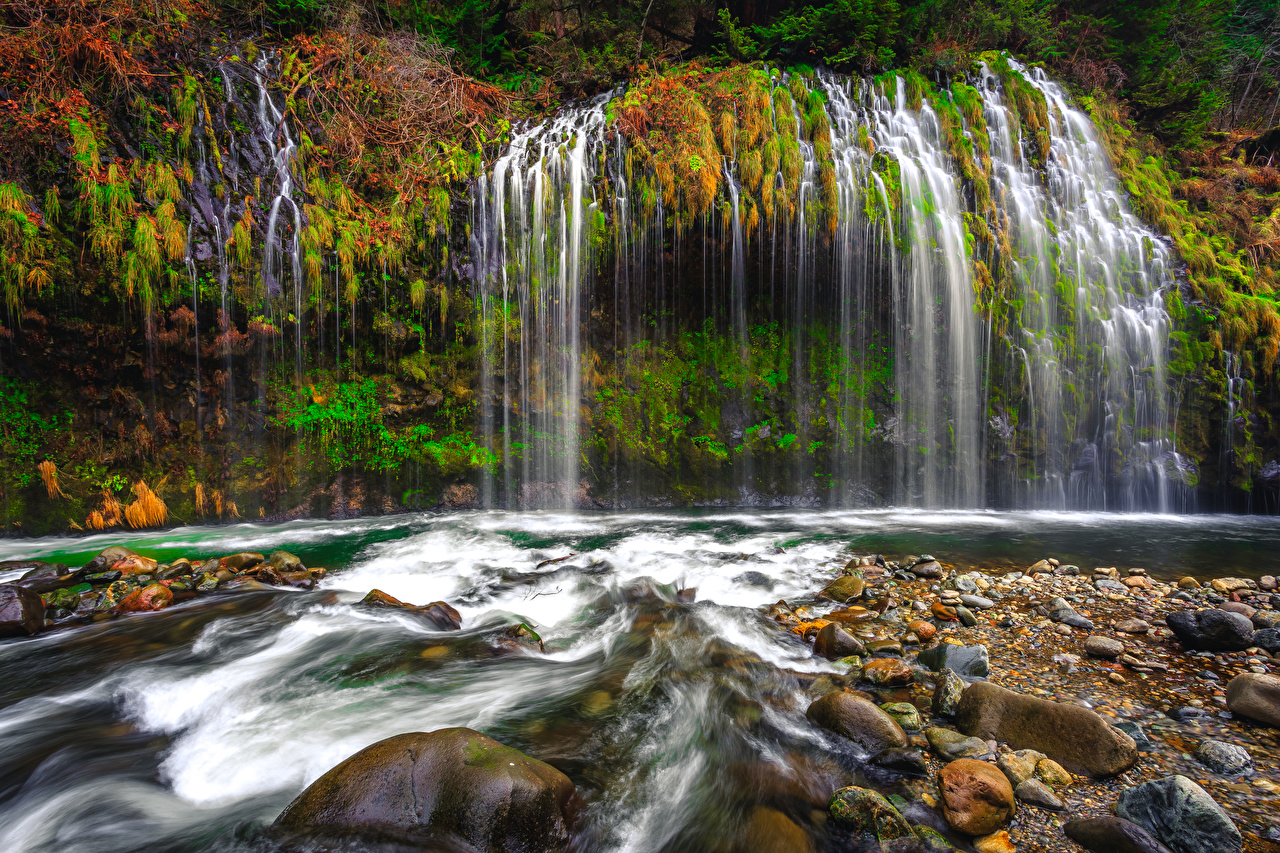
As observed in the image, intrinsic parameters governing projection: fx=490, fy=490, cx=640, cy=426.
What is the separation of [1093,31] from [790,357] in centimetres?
1049

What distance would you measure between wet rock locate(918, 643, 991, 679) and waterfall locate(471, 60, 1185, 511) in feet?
18.9

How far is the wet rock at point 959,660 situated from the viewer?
289 centimetres

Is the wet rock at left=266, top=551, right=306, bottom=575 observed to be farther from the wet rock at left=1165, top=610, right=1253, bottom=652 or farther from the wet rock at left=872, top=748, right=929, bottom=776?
the wet rock at left=1165, top=610, right=1253, bottom=652

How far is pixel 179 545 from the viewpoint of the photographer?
6.10 metres

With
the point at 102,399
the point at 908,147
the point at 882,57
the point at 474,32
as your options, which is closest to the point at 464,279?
the point at 102,399

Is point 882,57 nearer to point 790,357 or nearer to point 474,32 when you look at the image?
point 790,357

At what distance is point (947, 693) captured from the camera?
255 cm

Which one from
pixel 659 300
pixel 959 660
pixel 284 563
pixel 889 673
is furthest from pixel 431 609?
pixel 659 300

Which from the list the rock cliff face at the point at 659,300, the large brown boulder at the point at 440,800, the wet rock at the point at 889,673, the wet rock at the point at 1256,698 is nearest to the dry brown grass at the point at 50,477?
the rock cliff face at the point at 659,300

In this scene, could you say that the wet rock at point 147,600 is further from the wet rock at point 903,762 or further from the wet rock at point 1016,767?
the wet rock at point 1016,767

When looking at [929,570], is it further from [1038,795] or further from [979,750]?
[1038,795]

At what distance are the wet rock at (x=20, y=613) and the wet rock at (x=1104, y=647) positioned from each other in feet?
25.2

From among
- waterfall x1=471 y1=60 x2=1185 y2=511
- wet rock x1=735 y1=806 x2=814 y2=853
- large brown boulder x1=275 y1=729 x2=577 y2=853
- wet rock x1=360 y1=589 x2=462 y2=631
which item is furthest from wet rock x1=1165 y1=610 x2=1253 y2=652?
waterfall x1=471 y1=60 x2=1185 y2=511

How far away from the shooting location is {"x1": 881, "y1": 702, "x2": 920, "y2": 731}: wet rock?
7.98 feet
